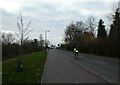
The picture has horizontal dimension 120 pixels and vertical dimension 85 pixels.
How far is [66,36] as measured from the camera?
138 meters

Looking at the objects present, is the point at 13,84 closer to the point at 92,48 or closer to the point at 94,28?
the point at 92,48

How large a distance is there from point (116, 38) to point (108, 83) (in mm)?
34318

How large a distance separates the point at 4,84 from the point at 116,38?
36.3 m

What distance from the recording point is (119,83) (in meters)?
13.3

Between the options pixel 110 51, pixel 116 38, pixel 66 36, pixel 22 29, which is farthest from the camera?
pixel 66 36

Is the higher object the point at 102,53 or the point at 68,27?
the point at 68,27

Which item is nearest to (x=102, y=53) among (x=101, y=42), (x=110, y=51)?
(x=101, y=42)

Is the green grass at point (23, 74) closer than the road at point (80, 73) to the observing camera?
Yes

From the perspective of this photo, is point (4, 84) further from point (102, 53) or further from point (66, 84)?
point (102, 53)

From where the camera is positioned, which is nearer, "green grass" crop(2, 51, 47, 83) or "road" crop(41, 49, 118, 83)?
"green grass" crop(2, 51, 47, 83)

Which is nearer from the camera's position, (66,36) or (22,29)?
(22,29)

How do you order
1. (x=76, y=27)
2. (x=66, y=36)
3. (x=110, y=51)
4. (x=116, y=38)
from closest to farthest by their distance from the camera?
1. (x=116, y=38)
2. (x=110, y=51)
3. (x=76, y=27)
4. (x=66, y=36)

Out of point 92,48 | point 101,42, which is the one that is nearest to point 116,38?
point 101,42

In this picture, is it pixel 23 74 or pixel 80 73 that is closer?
pixel 23 74
